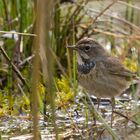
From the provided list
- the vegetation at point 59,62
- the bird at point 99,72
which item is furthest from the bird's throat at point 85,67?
the vegetation at point 59,62

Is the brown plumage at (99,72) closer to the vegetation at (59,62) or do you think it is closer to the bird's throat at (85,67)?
the bird's throat at (85,67)

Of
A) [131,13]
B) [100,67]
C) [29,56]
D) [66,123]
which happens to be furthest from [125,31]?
[66,123]

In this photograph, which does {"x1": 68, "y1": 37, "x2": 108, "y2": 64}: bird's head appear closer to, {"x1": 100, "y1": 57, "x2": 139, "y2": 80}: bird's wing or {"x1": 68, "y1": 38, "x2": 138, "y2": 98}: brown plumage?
{"x1": 68, "y1": 38, "x2": 138, "y2": 98}: brown plumage

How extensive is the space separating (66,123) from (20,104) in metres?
0.67

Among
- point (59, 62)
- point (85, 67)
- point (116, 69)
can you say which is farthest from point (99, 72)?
point (59, 62)

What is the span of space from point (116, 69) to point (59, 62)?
0.78m

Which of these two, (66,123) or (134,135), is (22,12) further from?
(134,135)

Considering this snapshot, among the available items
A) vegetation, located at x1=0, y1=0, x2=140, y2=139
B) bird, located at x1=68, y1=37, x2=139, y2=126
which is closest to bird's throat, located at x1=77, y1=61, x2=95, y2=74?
bird, located at x1=68, y1=37, x2=139, y2=126

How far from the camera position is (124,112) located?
19.0 ft

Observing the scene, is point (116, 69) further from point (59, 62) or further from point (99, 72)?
point (59, 62)

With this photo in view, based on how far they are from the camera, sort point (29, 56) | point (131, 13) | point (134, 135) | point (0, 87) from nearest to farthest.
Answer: point (134, 135) → point (0, 87) → point (29, 56) → point (131, 13)

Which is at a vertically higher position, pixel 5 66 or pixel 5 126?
pixel 5 66

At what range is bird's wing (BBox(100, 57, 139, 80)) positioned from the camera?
19.4 feet

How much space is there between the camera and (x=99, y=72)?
5.77 m
